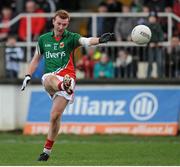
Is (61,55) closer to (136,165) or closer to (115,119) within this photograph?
(136,165)

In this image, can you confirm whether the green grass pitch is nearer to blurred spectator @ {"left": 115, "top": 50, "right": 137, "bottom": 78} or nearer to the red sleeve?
blurred spectator @ {"left": 115, "top": 50, "right": 137, "bottom": 78}

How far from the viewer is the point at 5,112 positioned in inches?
888

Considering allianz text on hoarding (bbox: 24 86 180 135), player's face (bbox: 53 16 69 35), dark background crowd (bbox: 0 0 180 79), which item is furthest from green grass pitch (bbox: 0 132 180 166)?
player's face (bbox: 53 16 69 35)

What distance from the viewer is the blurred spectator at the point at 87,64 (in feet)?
73.2

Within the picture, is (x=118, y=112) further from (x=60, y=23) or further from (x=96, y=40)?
(x=96, y=40)

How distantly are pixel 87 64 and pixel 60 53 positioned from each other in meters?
7.33

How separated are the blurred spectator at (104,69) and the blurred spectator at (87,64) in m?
0.14

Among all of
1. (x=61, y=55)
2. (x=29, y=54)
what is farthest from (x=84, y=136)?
(x=61, y=55)

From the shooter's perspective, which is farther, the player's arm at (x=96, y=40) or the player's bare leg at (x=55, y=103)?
the player's bare leg at (x=55, y=103)

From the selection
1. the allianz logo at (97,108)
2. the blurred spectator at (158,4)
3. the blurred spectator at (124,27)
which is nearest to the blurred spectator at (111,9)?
the blurred spectator at (124,27)

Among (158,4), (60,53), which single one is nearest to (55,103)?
(60,53)

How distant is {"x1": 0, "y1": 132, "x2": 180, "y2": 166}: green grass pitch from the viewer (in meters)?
14.6

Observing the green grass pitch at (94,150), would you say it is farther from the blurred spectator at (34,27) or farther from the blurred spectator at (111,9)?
the blurred spectator at (111,9)

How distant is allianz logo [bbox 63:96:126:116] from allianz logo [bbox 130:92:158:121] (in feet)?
0.83
